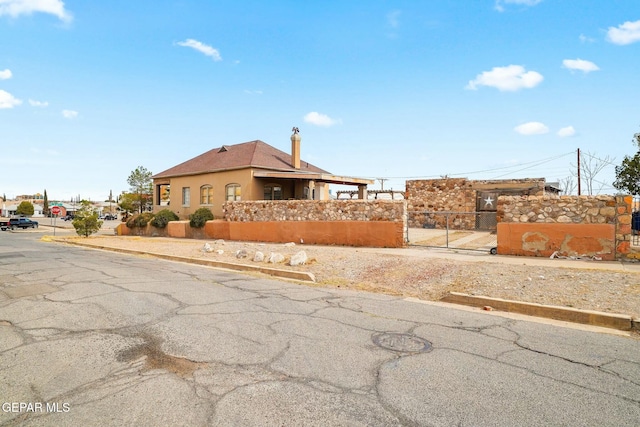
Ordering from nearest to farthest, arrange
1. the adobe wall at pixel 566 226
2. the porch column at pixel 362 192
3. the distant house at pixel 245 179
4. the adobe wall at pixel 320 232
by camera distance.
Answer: the adobe wall at pixel 566 226, the adobe wall at pixel 320 232, the distant house at pixel 245 179, the porch column at pixel 362 192

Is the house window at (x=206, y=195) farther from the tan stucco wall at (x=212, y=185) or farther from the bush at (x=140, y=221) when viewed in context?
the bush at (x=140, y=221)

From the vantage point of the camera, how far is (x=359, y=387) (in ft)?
13.3

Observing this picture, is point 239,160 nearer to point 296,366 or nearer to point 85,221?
point 85,221

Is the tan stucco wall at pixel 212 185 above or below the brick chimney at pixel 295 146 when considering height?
below

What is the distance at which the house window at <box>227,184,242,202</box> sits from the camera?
26.0 metres

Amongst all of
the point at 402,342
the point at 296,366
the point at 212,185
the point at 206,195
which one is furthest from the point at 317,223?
the point at 296,366

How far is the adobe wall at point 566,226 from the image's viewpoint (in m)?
11.9

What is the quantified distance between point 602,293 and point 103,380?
9.14 metres

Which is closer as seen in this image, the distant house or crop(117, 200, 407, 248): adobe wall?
crop(117, 200, 407, 248): adobe wall

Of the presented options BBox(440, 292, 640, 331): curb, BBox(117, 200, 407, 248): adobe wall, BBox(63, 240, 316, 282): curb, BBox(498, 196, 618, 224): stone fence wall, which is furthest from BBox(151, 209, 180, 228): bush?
BBox(440, 292, 640, 331): curb

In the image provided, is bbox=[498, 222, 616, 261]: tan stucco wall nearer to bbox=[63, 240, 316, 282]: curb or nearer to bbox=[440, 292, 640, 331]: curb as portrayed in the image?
bbox=[440, 292, 640, 331]: curb

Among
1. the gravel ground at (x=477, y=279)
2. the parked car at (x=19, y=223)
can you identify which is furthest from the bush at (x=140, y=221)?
the parked car at (x=19, y=223)

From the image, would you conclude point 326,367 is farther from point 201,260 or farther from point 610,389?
point 201,260

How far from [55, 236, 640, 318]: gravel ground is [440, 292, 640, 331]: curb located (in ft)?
1.18
